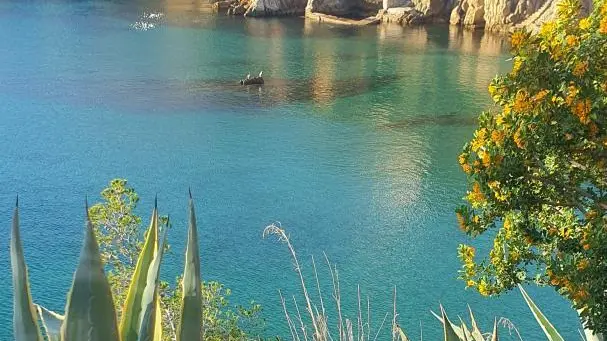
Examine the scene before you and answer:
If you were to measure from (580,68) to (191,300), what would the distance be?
2864 millimetres

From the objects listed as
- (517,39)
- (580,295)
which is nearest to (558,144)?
(517,39)

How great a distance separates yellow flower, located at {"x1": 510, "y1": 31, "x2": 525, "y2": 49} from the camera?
437cm

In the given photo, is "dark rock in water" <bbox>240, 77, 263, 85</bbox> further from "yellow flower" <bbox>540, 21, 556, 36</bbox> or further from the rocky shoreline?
"yellow flower" <bbox>540, 21, 556, 36</bbox>

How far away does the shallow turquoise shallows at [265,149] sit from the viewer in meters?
13.9

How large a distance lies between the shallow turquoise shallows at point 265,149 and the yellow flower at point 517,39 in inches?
318

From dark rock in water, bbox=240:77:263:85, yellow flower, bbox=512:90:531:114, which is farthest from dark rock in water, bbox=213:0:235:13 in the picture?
yellow flower, bbox=512:90:531:114

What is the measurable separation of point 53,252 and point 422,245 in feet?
24.0

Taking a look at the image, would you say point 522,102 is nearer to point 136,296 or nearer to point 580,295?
point 580,295

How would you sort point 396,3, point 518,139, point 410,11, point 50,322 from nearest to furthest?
point 50,322, point 518,139, point 410,11, point 396,3

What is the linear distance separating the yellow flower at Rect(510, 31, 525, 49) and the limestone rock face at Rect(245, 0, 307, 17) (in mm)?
39726

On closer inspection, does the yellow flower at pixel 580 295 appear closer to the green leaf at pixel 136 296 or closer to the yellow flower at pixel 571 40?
the yellow flower at pixel 571 40

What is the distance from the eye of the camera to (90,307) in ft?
7.15

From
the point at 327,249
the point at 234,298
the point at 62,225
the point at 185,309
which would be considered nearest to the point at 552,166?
the point at 185,309

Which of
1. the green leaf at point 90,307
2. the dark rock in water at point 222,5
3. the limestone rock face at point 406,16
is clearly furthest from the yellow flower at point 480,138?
the dark rock in water at point 222,5
